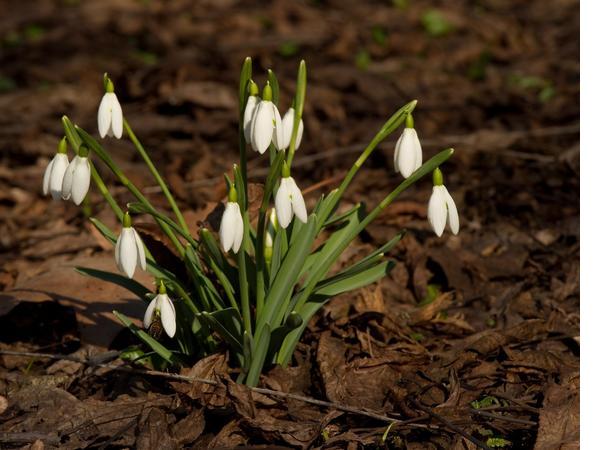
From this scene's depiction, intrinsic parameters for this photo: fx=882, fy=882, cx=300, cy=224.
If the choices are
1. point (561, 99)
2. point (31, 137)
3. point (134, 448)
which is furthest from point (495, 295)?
point (31, 137)

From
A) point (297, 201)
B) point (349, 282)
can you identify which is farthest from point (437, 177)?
point (349, 282)

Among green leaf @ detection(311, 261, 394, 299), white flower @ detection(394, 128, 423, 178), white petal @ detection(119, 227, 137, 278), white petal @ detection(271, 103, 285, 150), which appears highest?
white petal @ detection(271, 103, 285, 150)

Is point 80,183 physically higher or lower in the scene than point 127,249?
higher

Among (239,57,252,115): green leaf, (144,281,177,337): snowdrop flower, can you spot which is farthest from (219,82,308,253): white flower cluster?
(144,281,177,337): snowdrop flower

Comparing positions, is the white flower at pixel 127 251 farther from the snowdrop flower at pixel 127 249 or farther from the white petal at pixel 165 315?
the white petal at pixel 165 315

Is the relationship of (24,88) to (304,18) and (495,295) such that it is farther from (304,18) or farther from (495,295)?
(495,295)

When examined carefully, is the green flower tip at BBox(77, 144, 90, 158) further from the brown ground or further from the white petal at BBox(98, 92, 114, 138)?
the brown ground

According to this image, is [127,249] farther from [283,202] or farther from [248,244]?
[248,244]
